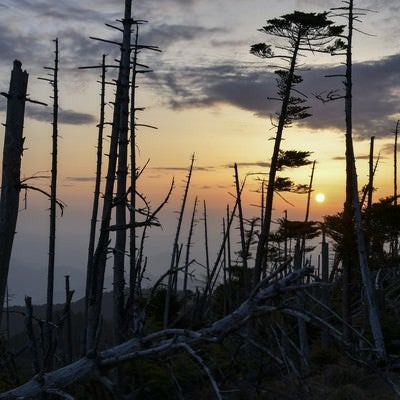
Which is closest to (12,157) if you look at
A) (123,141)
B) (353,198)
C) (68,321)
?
(123,141)

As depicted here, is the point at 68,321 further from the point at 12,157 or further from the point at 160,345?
the point at 160,345

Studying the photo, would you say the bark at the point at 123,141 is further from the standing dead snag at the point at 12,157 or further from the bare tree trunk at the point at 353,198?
the bare tree trunk at the point at 353,198

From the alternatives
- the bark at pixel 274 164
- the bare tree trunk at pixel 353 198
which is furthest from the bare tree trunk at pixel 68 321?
the bare tree trunk at pixel 353 198

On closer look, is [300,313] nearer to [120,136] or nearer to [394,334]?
[120,136]

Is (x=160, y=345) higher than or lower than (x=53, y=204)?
lower

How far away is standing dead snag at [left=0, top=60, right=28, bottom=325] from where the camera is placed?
6.81m

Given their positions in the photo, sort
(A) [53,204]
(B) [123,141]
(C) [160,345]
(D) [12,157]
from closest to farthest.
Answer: (C) [160,345] < (D) [12,157] < (B) [123,141] < (A) [53,204]

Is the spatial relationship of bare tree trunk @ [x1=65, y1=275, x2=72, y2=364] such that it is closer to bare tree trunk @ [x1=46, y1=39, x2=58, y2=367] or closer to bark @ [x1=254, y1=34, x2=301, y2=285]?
bare tree trunk @ [x1=46, y1=39, x2=58, y2=367]

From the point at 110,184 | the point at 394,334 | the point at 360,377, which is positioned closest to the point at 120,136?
the point at 110,184

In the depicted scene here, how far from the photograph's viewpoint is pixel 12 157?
272 inches

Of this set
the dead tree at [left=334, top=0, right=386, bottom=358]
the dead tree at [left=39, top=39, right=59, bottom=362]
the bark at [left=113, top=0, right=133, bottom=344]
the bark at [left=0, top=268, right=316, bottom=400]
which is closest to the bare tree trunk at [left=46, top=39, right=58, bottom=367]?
the dead tree at [left=39, top=39, right=59, bottom=362]

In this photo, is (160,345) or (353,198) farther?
(353,198)

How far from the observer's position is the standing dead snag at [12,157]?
6812 millimetres

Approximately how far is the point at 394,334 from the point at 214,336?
1422 cm
